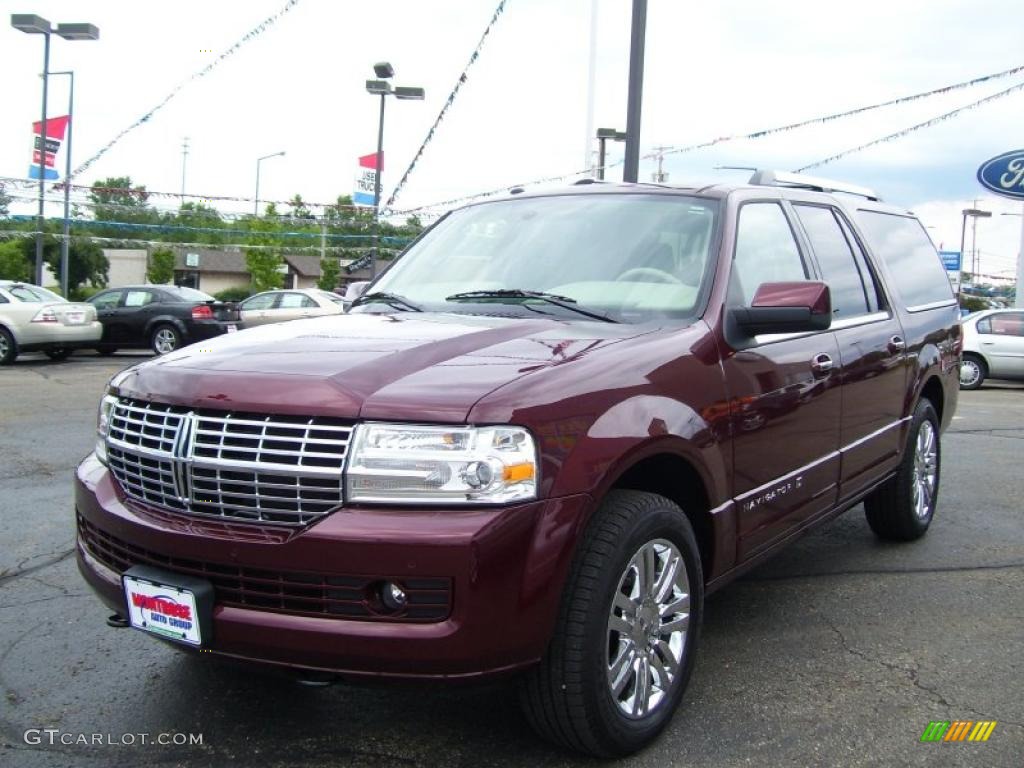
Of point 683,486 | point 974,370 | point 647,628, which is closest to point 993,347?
point 974,370

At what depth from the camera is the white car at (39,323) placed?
1705cm

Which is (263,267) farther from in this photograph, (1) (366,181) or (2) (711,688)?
(2) (711,688)

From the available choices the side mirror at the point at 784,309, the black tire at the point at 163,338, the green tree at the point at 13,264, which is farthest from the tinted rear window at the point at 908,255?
the green tree at the point at 13,264

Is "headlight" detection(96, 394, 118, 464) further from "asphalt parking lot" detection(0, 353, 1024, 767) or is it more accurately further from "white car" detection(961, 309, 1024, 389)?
"white car" detection(961, 309, 1024, 389)

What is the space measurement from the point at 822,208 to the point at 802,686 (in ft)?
7.59

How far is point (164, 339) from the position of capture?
20.2 metres

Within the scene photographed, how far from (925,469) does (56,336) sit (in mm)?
15762

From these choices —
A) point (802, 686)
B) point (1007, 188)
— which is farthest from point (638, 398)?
point (1007, 188)

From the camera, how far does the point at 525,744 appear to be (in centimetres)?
303

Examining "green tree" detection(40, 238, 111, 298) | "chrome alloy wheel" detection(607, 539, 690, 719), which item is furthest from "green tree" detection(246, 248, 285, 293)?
"chrome alloy wheel" detection(607, 539, 690, 719)

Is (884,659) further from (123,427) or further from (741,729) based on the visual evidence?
(123,427)

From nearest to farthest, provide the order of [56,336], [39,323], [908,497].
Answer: [908,497], [39,323], [56,336]

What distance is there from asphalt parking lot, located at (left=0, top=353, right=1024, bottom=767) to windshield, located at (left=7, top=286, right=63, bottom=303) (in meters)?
13.6

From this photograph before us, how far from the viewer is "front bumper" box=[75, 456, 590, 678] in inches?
98.0
